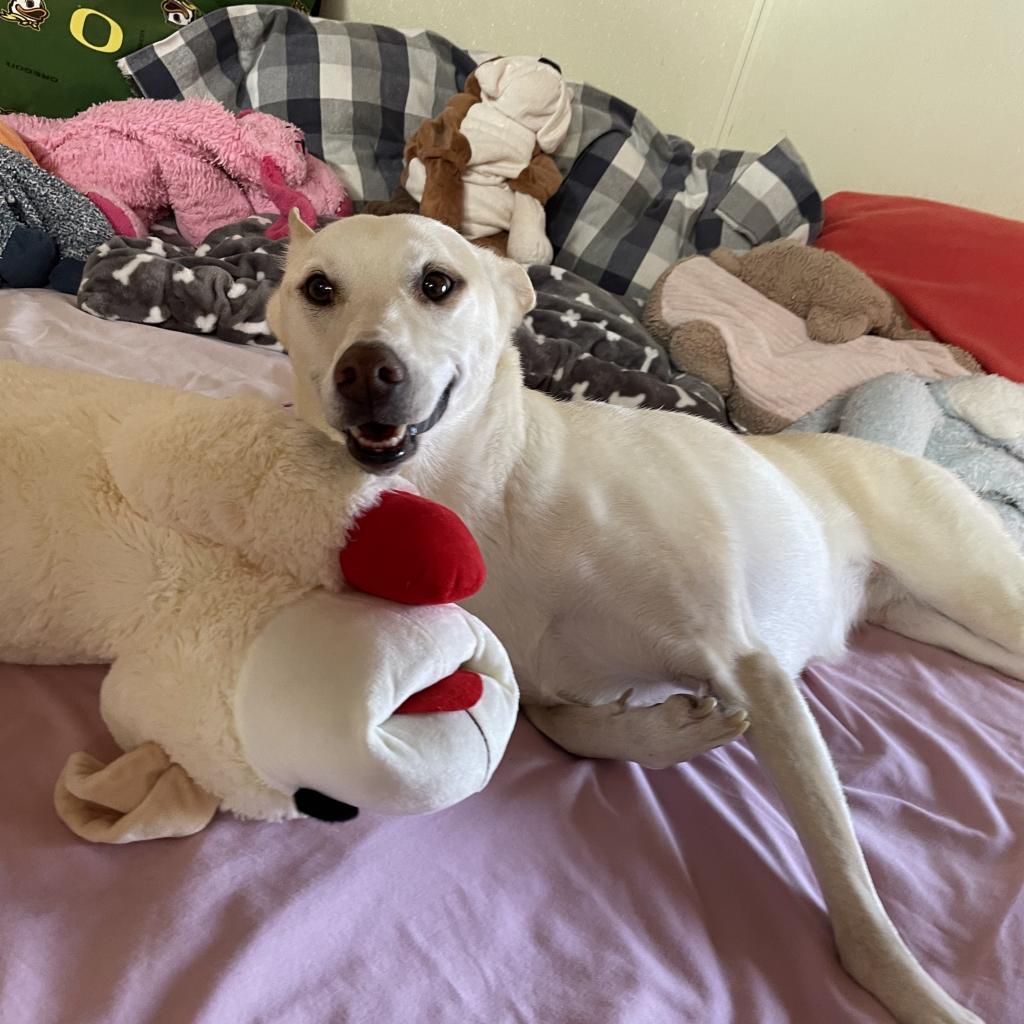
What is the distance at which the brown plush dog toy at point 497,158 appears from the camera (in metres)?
2.67

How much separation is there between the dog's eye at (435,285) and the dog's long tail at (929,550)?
83 cm

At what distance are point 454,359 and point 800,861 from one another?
0.89 metres

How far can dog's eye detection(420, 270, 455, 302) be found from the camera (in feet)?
4.05

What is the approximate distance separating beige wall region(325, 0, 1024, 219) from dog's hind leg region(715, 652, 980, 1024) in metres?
3.07

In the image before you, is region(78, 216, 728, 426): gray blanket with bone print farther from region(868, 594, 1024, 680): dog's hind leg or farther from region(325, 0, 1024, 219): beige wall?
region(325, 0, 1024, 219): beige wall

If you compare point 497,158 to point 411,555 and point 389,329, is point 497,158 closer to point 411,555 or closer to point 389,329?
point 389,329

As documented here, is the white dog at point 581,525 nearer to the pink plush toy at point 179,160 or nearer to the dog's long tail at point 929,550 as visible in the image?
the dog's long tail at point 929,550

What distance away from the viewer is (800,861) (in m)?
1.12

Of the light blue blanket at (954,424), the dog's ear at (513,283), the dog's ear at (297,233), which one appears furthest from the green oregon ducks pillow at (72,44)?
the light blue blanket at (954,424)

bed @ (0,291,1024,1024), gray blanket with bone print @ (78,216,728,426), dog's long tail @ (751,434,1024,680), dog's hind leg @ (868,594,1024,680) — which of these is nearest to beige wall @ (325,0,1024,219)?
gray blanket with bone print @ (78,216,728,426)

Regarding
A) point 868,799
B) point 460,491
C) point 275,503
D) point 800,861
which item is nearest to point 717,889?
point 800,861

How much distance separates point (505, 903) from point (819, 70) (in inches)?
162

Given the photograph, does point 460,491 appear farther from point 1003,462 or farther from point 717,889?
point 1003,462

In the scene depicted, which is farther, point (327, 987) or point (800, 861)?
point (800, 861)
